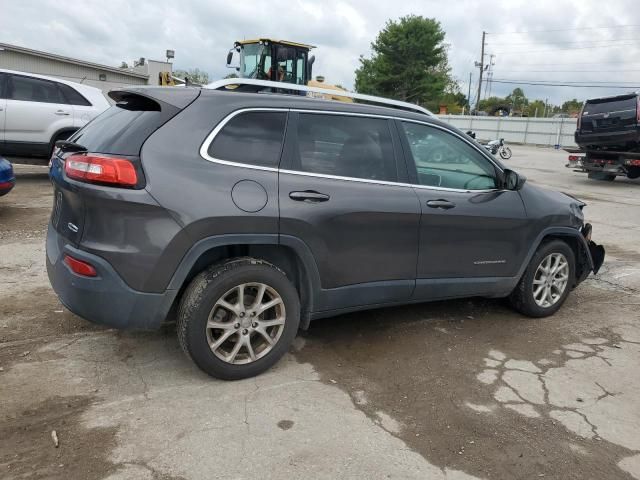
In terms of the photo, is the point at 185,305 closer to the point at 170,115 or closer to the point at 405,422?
the point at 170,115

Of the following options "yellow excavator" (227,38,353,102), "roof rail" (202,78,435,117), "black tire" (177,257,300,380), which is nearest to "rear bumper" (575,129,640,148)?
"yellow excavator" (227,38,353,102)

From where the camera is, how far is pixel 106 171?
9.84 ft

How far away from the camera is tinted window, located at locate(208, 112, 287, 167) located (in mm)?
3242

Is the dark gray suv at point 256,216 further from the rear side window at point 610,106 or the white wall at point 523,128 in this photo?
the white wall at point 523,128

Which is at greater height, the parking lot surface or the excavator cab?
the excavator cab

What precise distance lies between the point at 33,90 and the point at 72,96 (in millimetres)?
640

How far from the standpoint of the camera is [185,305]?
125 inches

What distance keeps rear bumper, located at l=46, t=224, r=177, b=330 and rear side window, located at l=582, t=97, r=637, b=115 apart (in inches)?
520

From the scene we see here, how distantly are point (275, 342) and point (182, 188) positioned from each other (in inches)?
44.7

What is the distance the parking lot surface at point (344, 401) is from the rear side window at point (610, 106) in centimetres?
1004

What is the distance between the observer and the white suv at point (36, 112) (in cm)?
939

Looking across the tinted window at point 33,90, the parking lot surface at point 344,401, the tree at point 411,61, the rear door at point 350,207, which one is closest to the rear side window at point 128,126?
the rear door at point 350,207

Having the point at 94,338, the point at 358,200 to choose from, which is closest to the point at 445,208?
the point at 358,200

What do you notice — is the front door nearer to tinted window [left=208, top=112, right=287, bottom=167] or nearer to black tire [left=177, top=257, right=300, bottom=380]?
tinted window [left=208, top=112, right=287, bottom=167]
